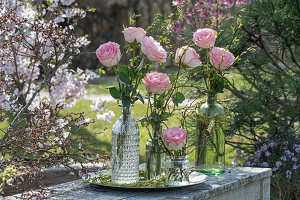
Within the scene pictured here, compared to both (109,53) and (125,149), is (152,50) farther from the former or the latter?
(125,149)

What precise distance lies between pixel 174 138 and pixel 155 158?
0.16 metres

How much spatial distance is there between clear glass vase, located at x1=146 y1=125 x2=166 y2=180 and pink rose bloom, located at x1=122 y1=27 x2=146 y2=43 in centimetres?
35

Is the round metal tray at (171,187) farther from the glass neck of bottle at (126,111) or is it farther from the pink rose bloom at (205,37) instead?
the pink rose bloom at (205,37)

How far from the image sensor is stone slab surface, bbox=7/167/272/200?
5.53 ft

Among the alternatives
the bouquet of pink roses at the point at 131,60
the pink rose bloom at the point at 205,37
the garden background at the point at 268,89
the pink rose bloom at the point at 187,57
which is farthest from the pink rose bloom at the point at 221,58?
the garden background at the point at 268,89

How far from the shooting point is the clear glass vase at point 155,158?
1.81 metres

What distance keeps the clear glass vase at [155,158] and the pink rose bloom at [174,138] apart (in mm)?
67

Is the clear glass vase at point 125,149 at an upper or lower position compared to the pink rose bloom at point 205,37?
lower

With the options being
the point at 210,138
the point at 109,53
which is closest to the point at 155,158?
the point at 210,138

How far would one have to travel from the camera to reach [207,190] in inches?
70.2

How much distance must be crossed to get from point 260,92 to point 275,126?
27cm

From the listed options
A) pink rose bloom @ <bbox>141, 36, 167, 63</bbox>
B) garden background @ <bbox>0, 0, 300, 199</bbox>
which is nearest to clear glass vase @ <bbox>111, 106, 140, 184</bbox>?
pink rose bloom @ <bbox>141, 36, 167, 63</bbox>

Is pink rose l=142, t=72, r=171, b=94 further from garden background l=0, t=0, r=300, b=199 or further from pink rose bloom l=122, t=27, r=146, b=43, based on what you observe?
garden background l=0, t=0, r=300, b=199

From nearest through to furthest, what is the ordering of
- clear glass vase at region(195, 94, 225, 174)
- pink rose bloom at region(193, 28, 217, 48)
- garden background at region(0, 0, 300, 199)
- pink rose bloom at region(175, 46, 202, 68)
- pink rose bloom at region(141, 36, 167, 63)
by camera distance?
pink rose bloom at region(141, 36, 167, 63), pink rose bloom at region(175, 46, 202, 68), pink rose bloom at region(193, 28, 217, 48), clear glass vase at region(195, 94, 225, 174), garden background at region(0, 0, 300, 199)
